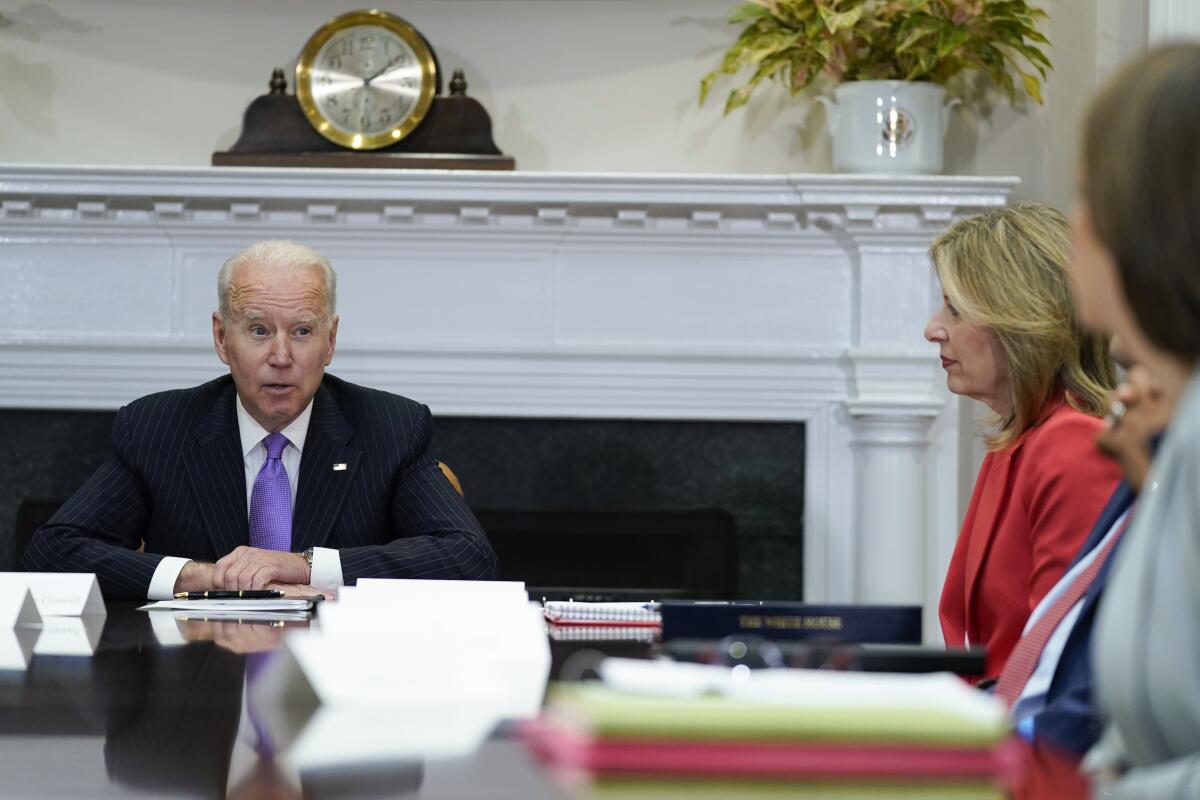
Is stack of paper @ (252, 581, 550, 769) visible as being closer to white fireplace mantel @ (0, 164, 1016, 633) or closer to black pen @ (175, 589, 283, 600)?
black pen @ (175, 589, 283, 600)

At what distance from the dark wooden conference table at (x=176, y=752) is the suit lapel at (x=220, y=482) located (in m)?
0.87

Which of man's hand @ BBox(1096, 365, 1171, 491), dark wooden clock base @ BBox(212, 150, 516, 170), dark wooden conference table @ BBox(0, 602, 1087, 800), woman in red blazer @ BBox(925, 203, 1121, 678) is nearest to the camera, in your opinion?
dark wooden conference table @ BBox(0, 602, 1087, 800)

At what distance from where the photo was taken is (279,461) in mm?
2400

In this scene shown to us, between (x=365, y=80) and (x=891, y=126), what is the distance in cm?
130

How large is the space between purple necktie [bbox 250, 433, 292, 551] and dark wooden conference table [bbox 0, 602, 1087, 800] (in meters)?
0.91

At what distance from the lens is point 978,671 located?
125 centimetres

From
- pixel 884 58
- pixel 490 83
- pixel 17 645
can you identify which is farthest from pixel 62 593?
pixel 884 58

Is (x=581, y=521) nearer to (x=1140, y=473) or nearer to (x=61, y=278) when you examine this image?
(x=61, y=278)

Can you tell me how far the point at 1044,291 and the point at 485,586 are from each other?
2.70 feet

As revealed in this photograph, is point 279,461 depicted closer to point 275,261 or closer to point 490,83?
point 275,261

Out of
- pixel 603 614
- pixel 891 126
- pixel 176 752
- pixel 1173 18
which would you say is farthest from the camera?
pixel 891 126

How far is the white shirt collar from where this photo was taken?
2414 millimetres

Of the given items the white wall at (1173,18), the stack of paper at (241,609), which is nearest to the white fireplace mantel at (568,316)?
the white wall at (1173,18)

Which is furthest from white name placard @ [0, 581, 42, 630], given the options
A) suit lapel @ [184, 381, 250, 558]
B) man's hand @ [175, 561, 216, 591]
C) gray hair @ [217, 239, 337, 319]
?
gray hair @ [217, 239, 337, 319]
